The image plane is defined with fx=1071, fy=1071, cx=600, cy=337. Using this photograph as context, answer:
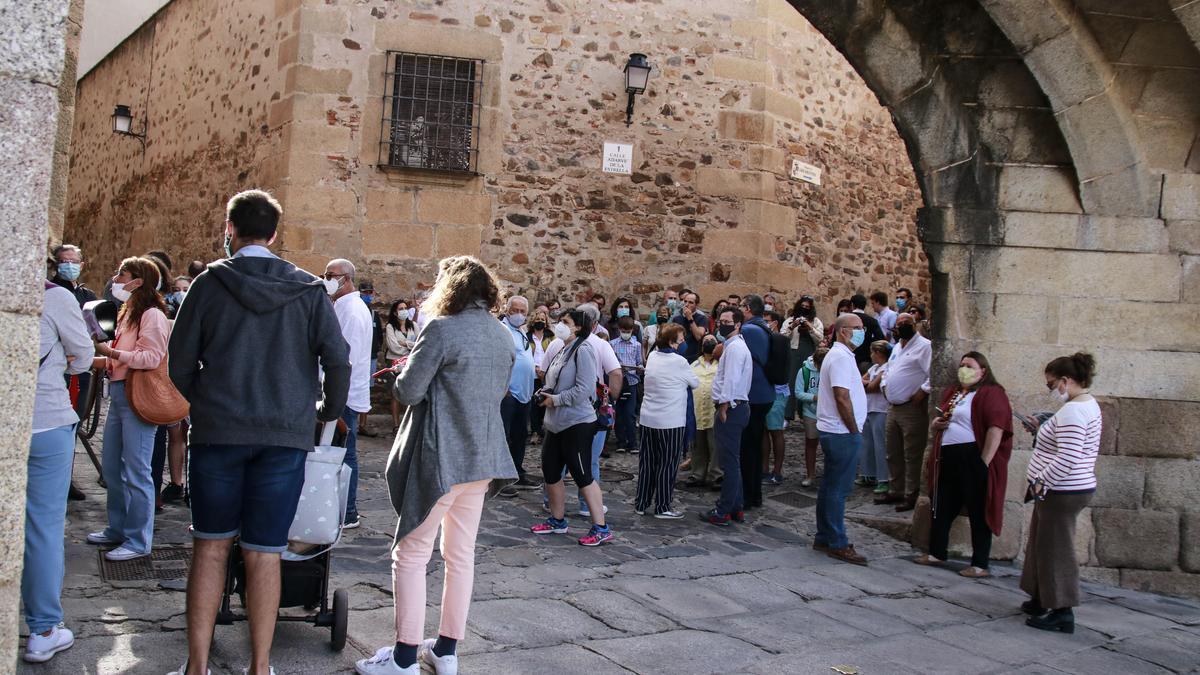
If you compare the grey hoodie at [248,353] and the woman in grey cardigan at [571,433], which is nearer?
the grey hoodie at [248,353]

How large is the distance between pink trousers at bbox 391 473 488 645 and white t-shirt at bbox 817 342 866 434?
348 centimetres

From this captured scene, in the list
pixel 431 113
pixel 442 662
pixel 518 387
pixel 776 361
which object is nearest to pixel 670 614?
pixel 442 662

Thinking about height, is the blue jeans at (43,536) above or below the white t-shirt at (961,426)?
below

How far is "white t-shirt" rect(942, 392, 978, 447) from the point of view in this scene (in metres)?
7.04

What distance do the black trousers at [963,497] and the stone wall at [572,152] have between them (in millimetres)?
6850

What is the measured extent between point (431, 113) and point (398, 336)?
2914mm

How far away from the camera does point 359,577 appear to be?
5562mm

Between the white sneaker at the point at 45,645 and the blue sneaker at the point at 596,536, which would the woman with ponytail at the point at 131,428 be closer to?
the white sneaker at the point at 45,645

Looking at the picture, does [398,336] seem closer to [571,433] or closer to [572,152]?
[572,152]

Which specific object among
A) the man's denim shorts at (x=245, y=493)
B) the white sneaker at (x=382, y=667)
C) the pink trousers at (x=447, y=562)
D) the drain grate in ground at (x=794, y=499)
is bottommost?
the white sneaker at (x=382, y=667)

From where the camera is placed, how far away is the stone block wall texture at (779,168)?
7.15m

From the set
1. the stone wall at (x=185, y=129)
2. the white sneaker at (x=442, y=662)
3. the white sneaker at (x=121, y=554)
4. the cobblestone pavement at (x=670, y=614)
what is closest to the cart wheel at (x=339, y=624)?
the cobblestone pavement at (x=670, y=614)

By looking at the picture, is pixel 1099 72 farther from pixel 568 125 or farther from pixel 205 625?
pixel 568 125

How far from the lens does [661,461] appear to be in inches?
319
